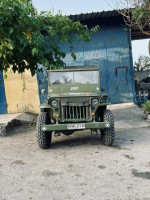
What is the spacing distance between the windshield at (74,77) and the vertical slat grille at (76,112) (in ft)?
2.95

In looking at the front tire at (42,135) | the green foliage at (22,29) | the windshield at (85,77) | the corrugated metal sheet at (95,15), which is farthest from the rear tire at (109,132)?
the corrugated metal sheet at (95,15)

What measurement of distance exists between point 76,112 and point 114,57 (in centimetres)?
623

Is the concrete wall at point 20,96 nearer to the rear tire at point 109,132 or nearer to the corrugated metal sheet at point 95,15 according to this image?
the corrugated metal sheet at point 95,15

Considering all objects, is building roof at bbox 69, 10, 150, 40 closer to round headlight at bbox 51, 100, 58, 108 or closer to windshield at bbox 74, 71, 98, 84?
windshield at bbox 74, 71, 98, 84

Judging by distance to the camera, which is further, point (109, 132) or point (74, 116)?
point (74, 116)

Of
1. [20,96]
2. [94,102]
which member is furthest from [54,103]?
[20,96]

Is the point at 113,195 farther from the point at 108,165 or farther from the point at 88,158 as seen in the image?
the point at 88,158

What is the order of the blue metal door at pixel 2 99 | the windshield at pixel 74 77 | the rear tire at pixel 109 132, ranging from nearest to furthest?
the rear tire at pixel 109 132 → the windshield at pixel 74 77 → the blue metal door at pixel 2 99

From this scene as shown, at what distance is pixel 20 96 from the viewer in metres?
9.99

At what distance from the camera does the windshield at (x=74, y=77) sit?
523 centimetres

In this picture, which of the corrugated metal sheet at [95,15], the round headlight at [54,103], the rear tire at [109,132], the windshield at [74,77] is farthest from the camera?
the corrugated metal sheet at [95,15]

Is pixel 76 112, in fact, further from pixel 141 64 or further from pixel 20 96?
pixel 141 64

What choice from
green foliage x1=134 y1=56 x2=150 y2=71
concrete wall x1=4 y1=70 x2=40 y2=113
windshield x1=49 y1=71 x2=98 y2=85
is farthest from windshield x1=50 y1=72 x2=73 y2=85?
green foliage x1=134 y1=56 x2=150 y2=71

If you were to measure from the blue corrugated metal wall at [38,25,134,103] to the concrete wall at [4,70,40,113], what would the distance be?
3.00 m
